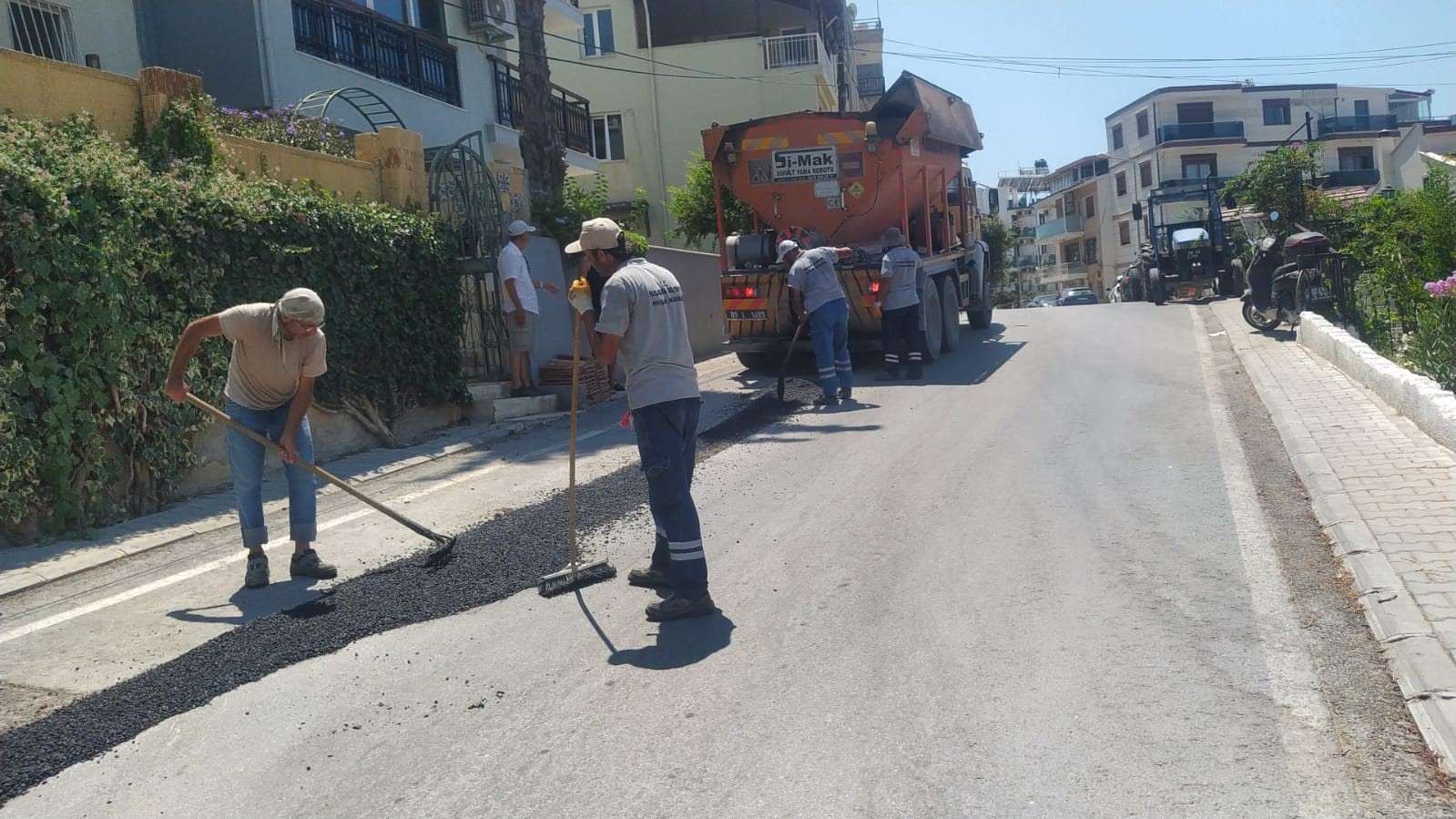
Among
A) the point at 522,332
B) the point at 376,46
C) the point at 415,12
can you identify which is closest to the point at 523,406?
the point at 522,332

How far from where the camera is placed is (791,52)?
31812 millimetres

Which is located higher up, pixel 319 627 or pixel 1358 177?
pixel 1358 177

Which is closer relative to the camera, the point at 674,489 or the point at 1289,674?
the point at 1289,674

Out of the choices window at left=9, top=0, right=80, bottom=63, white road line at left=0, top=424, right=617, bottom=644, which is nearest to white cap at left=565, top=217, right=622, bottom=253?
white road line at left=0, top=424, right=617, bottom=644

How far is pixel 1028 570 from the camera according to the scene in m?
5.88

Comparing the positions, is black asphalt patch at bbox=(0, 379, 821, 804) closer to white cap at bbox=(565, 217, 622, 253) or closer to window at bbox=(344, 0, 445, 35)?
white cap at bbox=(565, 217, 622, 253)

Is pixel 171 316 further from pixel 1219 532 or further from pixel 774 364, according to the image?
pixel 774 364

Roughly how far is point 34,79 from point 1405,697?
28.6 ft

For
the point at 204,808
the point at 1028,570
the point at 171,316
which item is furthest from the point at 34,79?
the point at 1028,570

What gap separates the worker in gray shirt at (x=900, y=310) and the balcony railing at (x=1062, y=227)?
59712 millimetres

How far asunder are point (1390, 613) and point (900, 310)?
8807mm

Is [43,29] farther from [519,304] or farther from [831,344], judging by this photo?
[831,344]

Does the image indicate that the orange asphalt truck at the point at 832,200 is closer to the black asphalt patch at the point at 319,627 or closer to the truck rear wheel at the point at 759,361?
the truck rear wheel at the point at 759,361

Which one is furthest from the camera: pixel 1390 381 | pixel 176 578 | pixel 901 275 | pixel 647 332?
pixel 901 275
